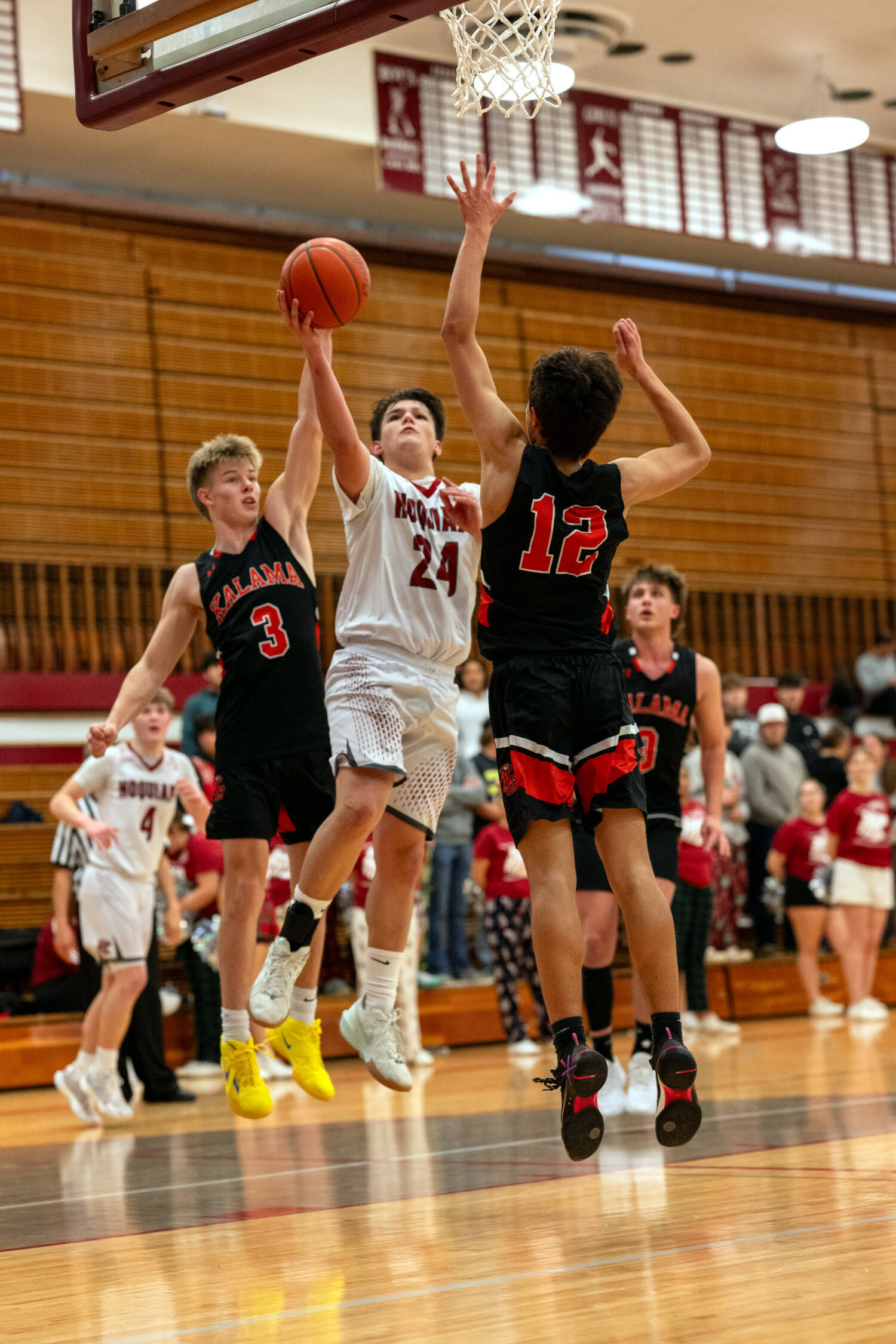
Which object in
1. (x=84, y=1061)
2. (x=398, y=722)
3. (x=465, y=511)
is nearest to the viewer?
(x=465, y=511)

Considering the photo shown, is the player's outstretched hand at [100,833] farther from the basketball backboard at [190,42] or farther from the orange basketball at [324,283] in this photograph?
the basketball backboard at [190,42]

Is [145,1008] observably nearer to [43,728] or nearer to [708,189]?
[43,728]

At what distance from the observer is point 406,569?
521 centimetres

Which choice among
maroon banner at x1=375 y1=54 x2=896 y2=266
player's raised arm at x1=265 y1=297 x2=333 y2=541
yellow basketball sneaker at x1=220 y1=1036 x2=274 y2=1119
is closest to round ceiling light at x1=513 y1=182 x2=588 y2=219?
maroon banner at x1=375 y1=54 x2=896 y2=266

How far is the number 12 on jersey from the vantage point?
4.29 metres

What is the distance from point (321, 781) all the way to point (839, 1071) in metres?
3.85

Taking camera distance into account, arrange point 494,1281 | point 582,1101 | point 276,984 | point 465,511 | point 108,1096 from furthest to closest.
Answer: point 108,1096, point 276,984, point 465,511, point 582,1101, point 494,1281

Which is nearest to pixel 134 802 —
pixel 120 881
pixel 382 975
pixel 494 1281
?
pixel 120 881

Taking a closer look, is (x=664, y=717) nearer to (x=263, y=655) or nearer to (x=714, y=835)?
(x=714, y=835)

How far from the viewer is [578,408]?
433 centimetres

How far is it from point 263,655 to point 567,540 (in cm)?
143

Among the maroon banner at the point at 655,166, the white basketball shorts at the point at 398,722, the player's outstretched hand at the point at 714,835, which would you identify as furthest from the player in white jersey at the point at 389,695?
the maroon banner at the point at 655,166

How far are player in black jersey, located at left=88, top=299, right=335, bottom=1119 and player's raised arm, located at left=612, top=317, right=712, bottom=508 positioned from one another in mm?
1233

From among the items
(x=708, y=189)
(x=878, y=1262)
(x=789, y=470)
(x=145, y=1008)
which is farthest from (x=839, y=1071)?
(x=789, y=470)
